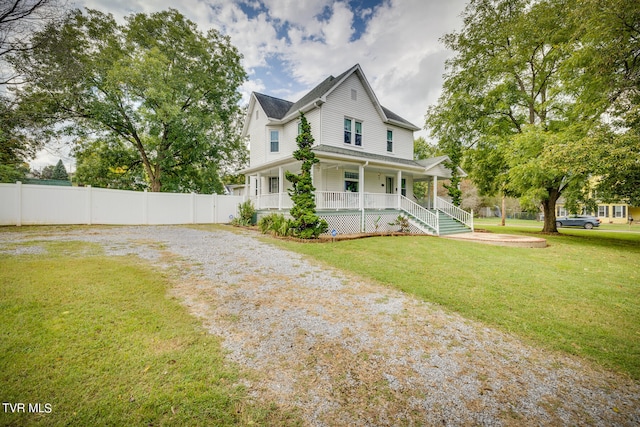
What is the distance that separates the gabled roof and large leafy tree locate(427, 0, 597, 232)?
12.4 ft

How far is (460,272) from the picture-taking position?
652cm

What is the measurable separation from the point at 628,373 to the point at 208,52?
84.5 feet

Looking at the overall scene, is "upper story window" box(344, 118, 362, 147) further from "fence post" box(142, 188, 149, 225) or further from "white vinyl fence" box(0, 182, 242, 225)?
"fence post" box(142, 188, 149, 225)

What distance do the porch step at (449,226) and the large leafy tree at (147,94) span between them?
16.0 metres

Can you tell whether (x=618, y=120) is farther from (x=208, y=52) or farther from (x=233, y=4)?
(x=208, y=52)

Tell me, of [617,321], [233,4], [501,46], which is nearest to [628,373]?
[617,321]

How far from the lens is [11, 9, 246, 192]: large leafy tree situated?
15.6 meters

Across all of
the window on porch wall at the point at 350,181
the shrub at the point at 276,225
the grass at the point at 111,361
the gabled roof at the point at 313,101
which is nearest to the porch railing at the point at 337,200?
the window on porch wall at the point at 350,181

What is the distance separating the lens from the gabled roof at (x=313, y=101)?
14.6 meters

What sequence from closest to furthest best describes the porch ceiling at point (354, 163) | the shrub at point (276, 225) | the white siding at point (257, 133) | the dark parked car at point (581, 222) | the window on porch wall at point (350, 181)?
the shrub at point (276, 225), the porch ceiling at point (354, 163), the window on porch wall at point (350, 181), the white siding at point (257, 133), the dark parked car at point (581, 222)

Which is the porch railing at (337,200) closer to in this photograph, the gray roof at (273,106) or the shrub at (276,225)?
the shrub at (276,225)

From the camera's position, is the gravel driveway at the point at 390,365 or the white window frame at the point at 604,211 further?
the white window frame at the point at 604,211

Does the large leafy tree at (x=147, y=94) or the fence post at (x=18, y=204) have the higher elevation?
the large leafy tree at (x=147, y=94)

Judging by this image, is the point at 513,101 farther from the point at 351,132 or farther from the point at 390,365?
the point at 390,365
